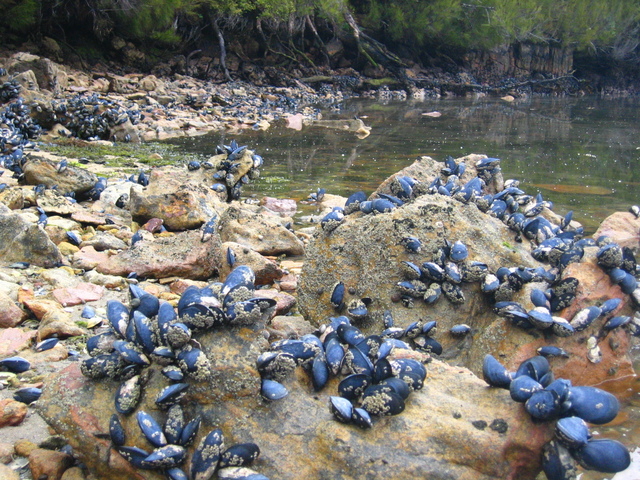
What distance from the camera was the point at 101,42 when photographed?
24.4 m

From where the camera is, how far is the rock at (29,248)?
399 cm

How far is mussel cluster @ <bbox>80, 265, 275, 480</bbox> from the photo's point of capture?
1.87 m

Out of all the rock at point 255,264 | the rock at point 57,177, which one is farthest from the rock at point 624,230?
the rock at point 57,177

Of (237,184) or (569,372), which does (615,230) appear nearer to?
(569,372)

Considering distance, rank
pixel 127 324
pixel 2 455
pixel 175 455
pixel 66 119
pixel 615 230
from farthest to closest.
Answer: pixel 66 119
pixel 615 230
pixel 127 324
pixel 2 455
pixel 175 455

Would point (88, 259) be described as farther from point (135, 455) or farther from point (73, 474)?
point (135, 455)

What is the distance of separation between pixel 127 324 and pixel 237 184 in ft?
15.1

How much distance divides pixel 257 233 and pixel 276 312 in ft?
5.23

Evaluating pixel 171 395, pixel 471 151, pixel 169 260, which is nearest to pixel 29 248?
pixel 169 260

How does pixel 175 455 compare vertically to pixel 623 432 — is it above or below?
above

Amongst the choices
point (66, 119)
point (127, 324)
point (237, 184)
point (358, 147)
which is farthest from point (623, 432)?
point (66, 119)

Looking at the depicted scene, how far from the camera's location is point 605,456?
176 centimetres

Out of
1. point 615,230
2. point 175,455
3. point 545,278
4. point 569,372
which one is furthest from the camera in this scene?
point 615,230

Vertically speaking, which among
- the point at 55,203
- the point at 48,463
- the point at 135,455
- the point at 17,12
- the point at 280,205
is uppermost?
the point at 17,12
